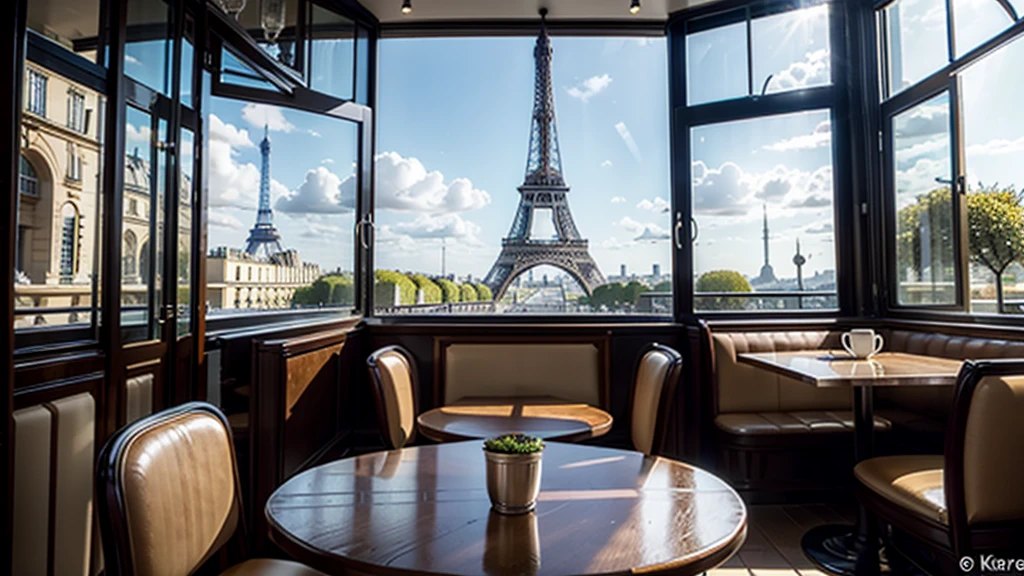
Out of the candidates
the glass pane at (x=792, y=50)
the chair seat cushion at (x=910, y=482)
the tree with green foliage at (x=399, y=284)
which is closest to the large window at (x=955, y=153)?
the glass pane at (x=792, y=50)

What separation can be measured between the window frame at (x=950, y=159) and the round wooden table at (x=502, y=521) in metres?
2.16

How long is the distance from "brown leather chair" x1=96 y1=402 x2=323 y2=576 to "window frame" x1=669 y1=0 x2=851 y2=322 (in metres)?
2.57

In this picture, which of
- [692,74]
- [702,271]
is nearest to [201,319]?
[702,271]

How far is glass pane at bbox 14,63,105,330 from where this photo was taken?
1.28 m

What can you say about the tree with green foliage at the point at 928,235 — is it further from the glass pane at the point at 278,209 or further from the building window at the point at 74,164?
the building window at the point at 74,164

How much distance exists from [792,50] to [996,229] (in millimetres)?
1451

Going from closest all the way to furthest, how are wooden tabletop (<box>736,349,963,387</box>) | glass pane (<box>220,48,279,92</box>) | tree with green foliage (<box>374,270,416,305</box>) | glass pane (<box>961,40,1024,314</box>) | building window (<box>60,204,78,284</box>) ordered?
building window (<box>60,204,78,284</box>)
wooden tabletop (<box>736,349,963,387</box>)
glass pane (<box>220,48,279,92</box>)
glass pane (<box>961,40,1024,314</box>)
tree with green foliage (<box>374,270,416,305</box>)

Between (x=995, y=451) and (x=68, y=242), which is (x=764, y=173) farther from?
(x=68, y=242)

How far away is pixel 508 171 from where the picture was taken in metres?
3.65

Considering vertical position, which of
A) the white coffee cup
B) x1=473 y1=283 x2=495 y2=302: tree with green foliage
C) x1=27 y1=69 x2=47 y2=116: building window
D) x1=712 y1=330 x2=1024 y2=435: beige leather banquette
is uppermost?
x1=27 y1=69 x2=47 y2=116: building window

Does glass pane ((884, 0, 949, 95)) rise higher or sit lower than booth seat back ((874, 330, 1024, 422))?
higher

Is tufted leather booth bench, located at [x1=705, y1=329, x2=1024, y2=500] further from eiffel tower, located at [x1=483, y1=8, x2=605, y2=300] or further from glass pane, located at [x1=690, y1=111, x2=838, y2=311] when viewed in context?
eiffel tower, located at [x1=483, y1=8, x2=605, y2=300]

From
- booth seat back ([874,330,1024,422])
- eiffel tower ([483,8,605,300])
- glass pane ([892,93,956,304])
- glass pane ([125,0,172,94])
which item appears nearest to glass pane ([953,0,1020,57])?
glass pane ([892,93,956,304])

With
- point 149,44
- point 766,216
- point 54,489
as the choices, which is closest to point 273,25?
point 149,44
